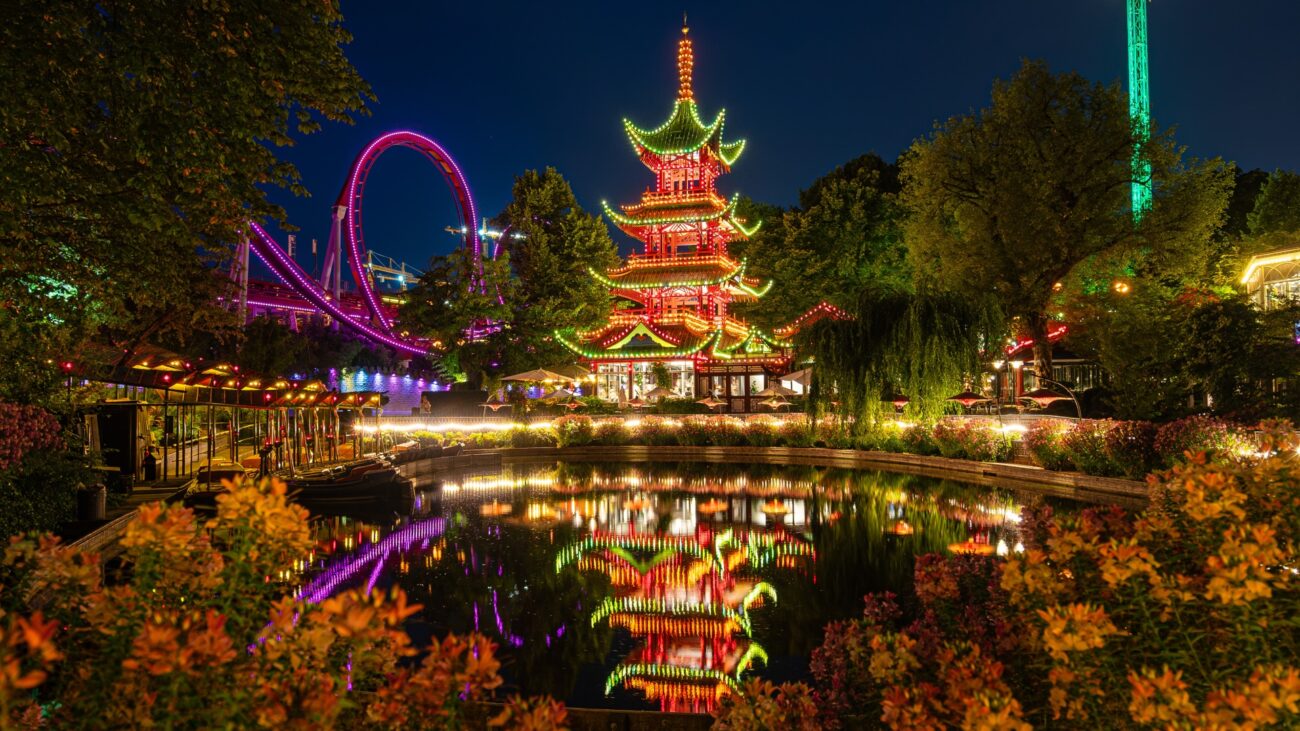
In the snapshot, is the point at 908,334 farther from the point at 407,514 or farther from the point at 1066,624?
the point at 1066,624

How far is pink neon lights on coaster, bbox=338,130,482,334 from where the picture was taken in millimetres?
41750

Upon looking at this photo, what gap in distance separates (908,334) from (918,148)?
12.0m

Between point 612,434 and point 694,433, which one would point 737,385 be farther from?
point 612,434

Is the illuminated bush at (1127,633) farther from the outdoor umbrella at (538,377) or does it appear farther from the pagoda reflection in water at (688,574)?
the outdoor umbrella at (538,377)

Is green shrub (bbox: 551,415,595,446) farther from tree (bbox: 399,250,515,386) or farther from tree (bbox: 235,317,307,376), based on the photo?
tree (bbox: 235,317,307,376)

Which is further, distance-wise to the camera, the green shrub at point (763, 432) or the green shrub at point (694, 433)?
the green shrub at point (694, 433)

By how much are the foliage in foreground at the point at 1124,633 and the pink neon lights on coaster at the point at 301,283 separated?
123 ft

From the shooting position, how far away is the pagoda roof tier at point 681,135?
45031mm

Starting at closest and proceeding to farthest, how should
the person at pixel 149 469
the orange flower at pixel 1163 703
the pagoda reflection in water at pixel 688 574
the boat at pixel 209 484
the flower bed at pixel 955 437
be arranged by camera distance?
the orange flower at pixel 1163 703 < the pagoda reflection in water at pixel 688 574 < the boat at pixel 209 484 < the flower bed at pixel 955 437 < the person at pixel 149 469

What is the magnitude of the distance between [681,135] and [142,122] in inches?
1562

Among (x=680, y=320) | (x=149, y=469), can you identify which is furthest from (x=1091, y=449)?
(x=680, y=320)

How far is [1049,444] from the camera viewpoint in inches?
719

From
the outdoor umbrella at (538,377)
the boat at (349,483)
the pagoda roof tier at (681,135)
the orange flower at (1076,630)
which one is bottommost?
the boat at (349,483)

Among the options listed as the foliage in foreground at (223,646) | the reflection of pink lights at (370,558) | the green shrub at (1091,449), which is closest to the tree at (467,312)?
the reflection of pink lights at (370,558)
